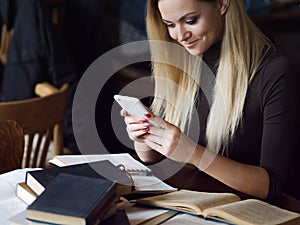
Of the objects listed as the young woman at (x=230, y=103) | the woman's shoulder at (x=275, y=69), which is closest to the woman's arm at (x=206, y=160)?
the young woman at (x=230, y=103)

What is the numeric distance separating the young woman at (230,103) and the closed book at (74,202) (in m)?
0.34

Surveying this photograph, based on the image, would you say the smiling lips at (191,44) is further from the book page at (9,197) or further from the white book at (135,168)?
the book page at (9,197)

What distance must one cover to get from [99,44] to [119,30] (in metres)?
0.17

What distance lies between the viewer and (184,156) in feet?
5.08

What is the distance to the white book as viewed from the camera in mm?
1512

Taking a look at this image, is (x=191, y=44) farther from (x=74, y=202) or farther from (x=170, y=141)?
(x=74, y=202)

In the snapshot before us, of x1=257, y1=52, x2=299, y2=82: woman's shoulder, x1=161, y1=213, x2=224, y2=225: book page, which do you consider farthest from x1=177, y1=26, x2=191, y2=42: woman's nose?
x1=161, y1=213, x2=224, y2=225: book page

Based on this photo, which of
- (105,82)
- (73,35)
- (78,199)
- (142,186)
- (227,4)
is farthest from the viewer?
(73,35)

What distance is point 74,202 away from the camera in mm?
1136

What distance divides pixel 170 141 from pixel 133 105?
0.42ft

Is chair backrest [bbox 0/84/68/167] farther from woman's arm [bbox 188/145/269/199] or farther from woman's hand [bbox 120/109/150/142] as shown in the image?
woman's arm [bbox 188/145/269/199]

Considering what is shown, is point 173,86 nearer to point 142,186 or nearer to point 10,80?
point 142,186

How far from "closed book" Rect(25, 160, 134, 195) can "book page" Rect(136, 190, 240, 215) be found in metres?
0.06

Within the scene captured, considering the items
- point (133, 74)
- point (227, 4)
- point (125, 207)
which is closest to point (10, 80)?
point (133, 74)
